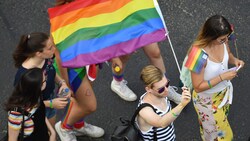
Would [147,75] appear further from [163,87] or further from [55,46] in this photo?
[55,46]

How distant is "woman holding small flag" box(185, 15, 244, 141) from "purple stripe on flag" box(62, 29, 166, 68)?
400mm

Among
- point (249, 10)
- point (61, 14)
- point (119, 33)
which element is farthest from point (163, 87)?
point (249, 10)

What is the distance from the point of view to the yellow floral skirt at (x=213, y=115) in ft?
14.1

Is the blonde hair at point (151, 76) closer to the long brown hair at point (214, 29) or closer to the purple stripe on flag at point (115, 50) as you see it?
the purple stripe on flag at point (115, 50)

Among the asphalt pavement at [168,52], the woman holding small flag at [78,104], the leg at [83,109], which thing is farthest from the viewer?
the asphalt pavement at [168,52]

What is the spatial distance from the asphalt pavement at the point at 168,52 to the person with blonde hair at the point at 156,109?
1.34 m

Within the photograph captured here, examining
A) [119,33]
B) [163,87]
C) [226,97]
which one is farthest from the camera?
[226,97]

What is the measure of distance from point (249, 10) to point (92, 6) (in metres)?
3.04

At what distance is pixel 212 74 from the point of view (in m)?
4.12

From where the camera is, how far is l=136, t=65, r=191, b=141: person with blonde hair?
12.0ft

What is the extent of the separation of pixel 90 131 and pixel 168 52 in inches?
66.9

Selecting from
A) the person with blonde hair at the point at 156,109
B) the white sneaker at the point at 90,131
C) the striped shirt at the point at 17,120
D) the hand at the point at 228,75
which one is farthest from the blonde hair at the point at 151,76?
the white sneaker at the point at 90,131

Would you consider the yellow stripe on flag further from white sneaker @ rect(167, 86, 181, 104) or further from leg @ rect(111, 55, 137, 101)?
white sneaker @ rect(167, 86, 181, 104)

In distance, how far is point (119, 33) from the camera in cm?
403
